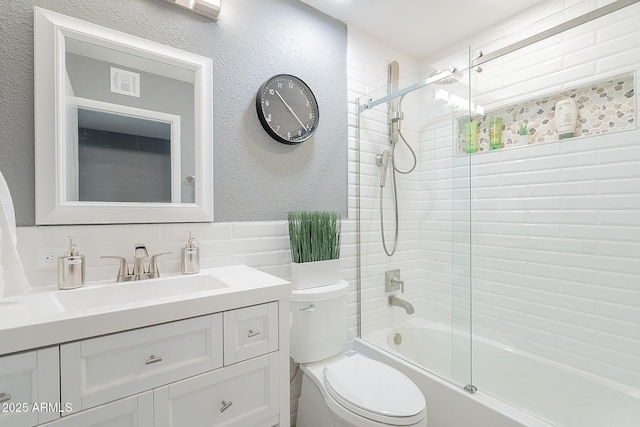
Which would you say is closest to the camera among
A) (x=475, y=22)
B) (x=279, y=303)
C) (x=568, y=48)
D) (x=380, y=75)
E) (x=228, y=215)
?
(x=279, y=303)

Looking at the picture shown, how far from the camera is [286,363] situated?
113 centimetres

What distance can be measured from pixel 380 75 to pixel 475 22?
68 cm

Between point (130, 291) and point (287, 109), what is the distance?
1174mm

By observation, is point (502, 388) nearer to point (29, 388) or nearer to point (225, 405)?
point (225, 405)

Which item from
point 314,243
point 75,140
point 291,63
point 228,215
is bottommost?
point 314,243

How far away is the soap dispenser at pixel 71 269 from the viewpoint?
1.06 metres

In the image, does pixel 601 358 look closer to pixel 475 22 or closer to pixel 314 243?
pixel 314 243

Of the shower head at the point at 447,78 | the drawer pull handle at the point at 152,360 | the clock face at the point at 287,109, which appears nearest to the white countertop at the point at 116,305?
the drawer pull handle at the point at 152,360

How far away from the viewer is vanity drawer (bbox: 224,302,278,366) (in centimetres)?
100

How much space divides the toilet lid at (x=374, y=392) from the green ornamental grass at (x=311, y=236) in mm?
566

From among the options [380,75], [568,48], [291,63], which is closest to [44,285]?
[291,63]

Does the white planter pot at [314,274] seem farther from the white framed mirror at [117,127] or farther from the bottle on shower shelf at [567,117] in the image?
the bottle on shower shelf at [567,117]

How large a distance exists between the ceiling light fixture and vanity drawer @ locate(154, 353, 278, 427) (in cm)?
156

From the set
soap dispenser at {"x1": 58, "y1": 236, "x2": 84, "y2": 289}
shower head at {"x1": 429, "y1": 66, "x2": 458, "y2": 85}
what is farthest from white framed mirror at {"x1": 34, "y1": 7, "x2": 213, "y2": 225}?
shower head at {"x1": 429, "y1": 66, "x2": 458, "y2": 85}
